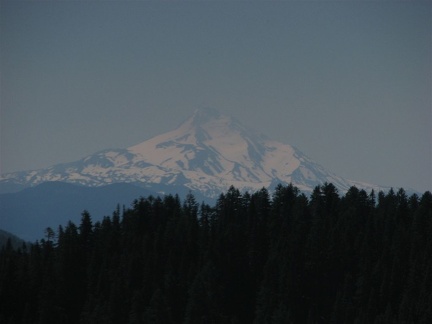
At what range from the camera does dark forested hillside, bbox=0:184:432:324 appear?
10862 cm

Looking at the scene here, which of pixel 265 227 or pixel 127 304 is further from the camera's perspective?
pixel 265 227

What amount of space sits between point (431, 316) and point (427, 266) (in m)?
8.29

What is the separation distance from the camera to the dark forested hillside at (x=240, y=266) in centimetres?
10862

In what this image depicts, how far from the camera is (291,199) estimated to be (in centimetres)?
13238

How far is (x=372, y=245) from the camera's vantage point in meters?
116

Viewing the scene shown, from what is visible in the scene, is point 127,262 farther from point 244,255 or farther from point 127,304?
point 244,255

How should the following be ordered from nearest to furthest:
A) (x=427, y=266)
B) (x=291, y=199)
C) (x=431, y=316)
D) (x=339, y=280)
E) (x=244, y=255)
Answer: (x=431, y=316) → (x=427, y=266) → (x=339, y=280) → (x=244, y=255) → (x=291, y=199)

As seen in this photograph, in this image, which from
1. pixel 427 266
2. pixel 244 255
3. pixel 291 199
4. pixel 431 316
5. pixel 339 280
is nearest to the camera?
pixel 431 316

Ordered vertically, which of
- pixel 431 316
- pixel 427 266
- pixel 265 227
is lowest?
pixel 431 316

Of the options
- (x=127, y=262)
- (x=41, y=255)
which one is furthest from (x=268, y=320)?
(x=41, y=255)

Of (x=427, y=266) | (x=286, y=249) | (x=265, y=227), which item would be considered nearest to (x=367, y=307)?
(x=427, y=266)

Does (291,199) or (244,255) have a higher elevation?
(291,199)

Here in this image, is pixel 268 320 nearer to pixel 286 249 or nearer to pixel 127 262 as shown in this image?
pixel 286 249

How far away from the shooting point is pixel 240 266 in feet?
403
